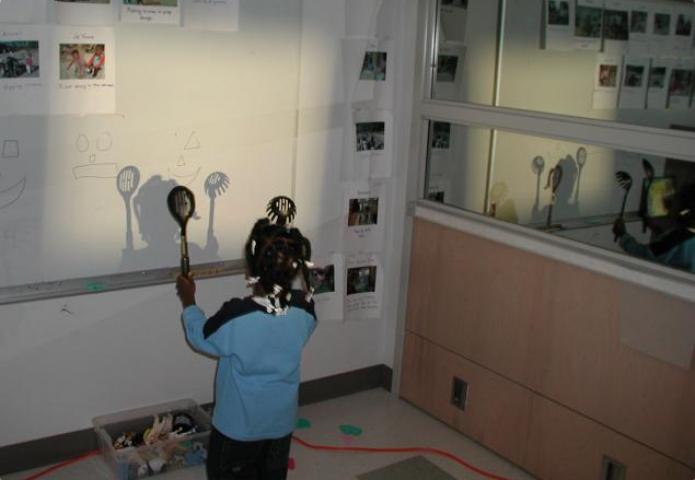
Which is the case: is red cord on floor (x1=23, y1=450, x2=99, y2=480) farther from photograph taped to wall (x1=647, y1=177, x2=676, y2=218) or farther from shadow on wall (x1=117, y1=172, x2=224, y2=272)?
photograph taped to wall (x1=647, y1=177, x2=676, y2=218)

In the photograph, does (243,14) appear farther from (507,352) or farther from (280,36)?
(507,352)

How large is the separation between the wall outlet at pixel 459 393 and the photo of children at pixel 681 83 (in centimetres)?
147

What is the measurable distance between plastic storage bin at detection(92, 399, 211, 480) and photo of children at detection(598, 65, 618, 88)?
1960 millimetres

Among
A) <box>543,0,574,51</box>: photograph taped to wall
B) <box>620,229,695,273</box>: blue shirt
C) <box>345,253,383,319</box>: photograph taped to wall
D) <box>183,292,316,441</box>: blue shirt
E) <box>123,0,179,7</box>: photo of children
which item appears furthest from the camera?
<box>345,253,383,319</box>: photograph taped to wall

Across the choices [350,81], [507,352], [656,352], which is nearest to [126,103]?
[350,81]

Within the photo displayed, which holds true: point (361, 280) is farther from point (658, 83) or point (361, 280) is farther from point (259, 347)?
point (658, 83)

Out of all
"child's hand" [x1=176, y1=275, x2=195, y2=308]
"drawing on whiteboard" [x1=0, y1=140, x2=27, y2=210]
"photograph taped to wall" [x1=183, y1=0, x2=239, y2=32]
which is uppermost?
"photograph taped to wall" [x1=183, y1=0, x2=239, y2=32]

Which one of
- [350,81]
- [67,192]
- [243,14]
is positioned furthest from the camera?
[350,81]

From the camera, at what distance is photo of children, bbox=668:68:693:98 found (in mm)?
2559

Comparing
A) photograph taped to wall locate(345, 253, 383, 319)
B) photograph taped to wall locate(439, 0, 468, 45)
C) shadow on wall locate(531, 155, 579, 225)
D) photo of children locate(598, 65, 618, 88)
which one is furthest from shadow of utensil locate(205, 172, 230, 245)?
photo of children locate(598, 65, 618, 88)

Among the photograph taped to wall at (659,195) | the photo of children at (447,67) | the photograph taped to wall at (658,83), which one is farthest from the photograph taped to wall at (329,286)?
the photograph taped to wall at (658,83)

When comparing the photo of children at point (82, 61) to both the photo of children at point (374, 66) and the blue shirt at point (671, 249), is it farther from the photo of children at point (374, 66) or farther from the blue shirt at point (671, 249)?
the blue shirt at point (671, 249)

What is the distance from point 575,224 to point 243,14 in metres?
1.47

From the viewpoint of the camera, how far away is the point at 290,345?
7.82ft
